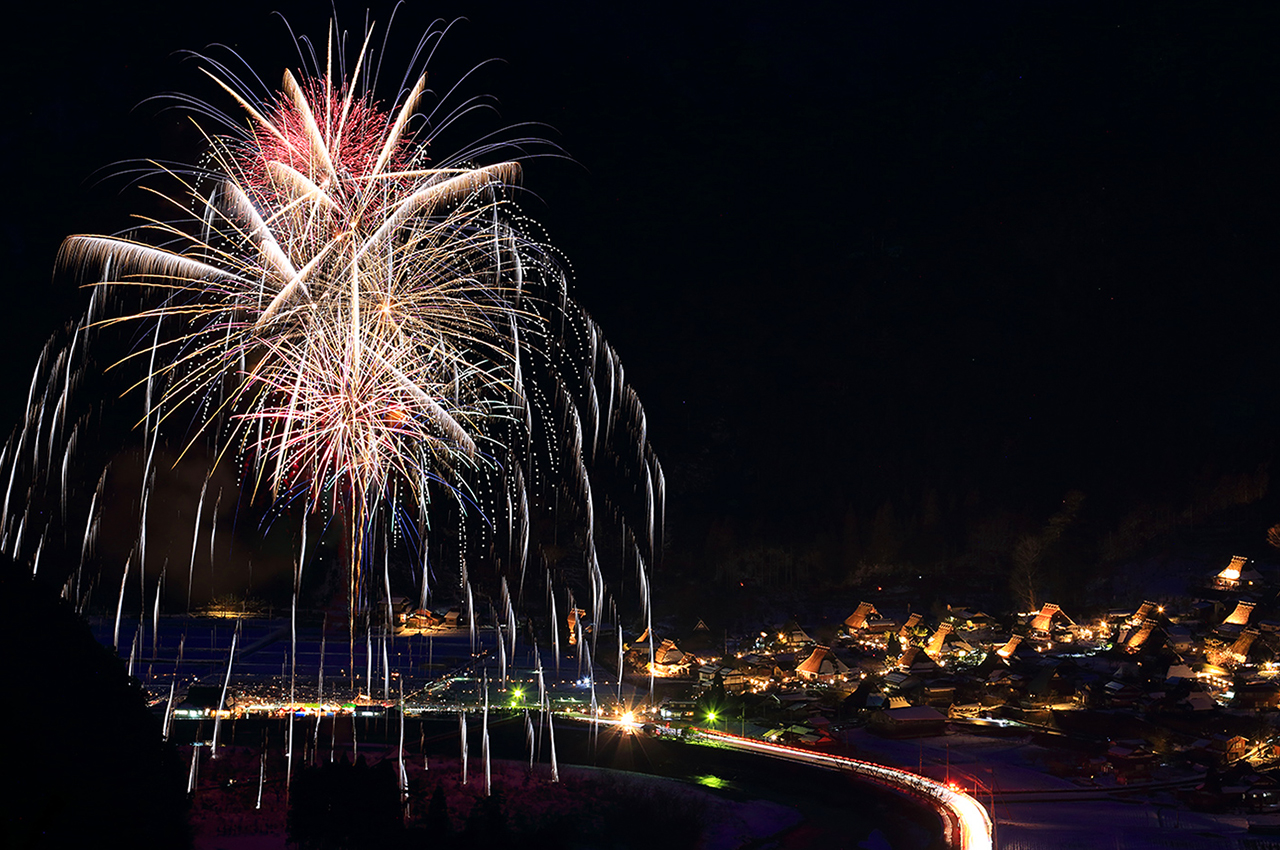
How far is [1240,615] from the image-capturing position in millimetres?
55094

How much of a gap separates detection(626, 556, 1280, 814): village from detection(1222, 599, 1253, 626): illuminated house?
0.09 m

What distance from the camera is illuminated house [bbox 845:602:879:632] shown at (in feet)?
198

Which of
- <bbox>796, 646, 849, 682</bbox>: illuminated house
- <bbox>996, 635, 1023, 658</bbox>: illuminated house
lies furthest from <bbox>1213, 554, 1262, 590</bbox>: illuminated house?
<bbox>796, 646, 849, 682</bbox>: illuminated house

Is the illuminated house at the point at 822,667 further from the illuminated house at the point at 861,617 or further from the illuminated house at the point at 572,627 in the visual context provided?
the illuminated house at the point at 572,627

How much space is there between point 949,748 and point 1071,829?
418 inches

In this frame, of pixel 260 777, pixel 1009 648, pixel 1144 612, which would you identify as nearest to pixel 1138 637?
pixel 1144 612

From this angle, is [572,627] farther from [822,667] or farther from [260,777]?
[260,777]

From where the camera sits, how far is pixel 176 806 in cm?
1878

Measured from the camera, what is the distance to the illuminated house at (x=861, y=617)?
60469 mm

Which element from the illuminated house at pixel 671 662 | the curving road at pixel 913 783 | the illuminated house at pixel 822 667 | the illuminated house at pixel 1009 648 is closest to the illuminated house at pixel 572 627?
the illuminated house at pixel 671 662

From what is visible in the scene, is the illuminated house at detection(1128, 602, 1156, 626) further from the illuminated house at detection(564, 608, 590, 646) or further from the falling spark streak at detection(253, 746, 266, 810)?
the falling spark streak at detection(253, 746, 266, 810)

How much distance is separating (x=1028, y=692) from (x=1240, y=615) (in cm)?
2041

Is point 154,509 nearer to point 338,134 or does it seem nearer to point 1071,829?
point 338,134

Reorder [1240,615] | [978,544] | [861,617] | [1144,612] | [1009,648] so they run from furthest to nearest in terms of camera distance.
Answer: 1. [978,544]
2. [861,617]
3. [1144,612]
4. [1240,615]
5. [1009,648]
